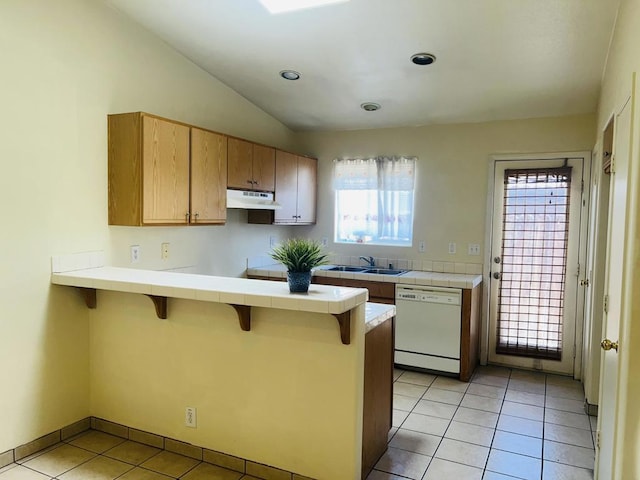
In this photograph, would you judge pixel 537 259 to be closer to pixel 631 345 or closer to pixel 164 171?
pixel 631 345

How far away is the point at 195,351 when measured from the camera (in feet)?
8.71

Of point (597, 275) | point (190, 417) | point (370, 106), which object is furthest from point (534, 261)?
point (190, 417)

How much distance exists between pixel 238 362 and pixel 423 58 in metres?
2.41

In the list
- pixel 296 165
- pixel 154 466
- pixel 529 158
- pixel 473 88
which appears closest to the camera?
pixel 154 466

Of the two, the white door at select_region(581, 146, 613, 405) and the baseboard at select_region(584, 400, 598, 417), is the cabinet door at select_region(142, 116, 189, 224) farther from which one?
the baseboard at select_region(584, 400, 598, 417)

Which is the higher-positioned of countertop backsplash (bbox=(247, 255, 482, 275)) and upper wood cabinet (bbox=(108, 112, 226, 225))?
upper wood cabinet (bbox=(108, 112, 226, 225))

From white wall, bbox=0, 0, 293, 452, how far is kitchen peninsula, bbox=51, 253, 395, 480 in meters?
0.17

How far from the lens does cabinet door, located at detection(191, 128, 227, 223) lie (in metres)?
3.37

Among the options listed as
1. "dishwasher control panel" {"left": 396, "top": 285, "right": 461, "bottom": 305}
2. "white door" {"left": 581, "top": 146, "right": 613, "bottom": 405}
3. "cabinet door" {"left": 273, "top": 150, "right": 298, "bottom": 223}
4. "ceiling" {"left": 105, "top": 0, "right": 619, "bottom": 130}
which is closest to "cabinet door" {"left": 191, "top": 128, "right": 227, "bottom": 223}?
"ceiling" {"left": 105, "top": 0, "right": 619, "bottom": 130}

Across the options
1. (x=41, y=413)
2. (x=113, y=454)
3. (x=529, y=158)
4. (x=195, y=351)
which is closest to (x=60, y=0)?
(x=195, y=351)

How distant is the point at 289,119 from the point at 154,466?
3458 millimetres

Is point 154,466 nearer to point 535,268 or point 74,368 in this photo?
point 74,368

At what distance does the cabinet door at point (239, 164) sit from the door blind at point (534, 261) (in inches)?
93.6

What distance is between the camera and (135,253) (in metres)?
3.29
